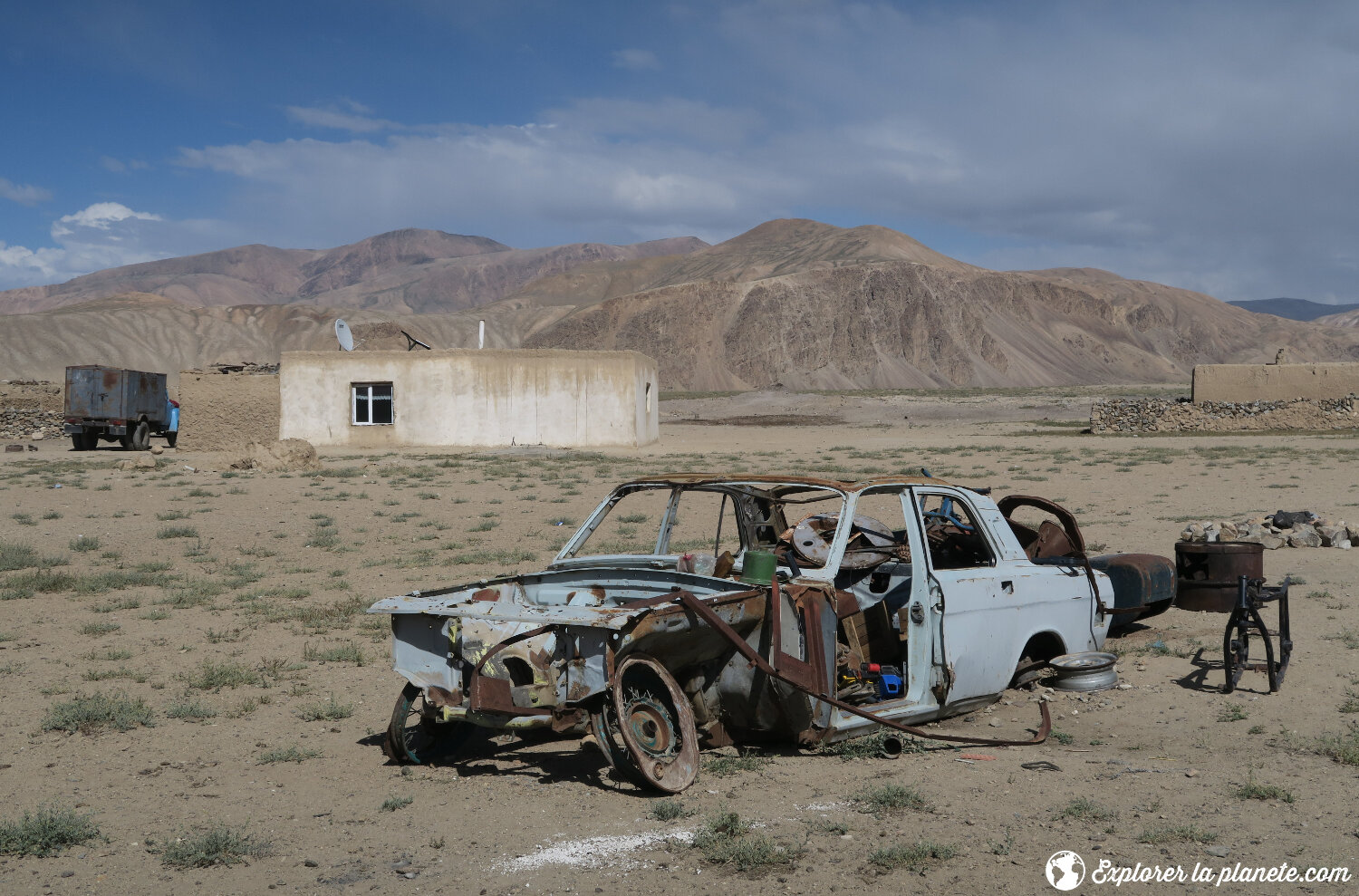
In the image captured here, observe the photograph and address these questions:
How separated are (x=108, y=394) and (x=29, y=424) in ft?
37.9

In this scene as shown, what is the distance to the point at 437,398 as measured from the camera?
3012 centimetres

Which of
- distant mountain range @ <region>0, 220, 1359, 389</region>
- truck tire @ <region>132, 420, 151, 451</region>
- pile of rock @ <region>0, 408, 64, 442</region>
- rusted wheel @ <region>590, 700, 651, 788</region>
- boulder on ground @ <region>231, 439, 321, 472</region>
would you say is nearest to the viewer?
rusted wheel @ <region>590, 700, 651, 788</region>

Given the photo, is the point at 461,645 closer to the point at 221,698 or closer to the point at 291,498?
the point at 221,698

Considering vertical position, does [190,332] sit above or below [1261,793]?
above

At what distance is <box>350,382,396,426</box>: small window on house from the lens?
30.4 m

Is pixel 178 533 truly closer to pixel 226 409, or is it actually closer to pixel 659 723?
pixel 659 723

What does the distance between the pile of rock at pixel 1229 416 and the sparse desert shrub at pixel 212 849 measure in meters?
38.9

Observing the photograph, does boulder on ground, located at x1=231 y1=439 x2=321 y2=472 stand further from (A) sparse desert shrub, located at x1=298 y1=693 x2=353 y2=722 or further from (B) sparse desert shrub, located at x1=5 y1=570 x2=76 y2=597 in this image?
(A) sparse desert shrub, located at x1=298 y1=693 x2=353 y2=722

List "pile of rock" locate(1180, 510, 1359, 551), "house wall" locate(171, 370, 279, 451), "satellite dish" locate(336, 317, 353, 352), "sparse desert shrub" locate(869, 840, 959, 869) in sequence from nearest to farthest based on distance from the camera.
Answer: "sparse desert shrub" locate(869, 840, 959, 869)
"pile of rock" locate(1180, 510, 1359, 551)
"house wall" locate(171, 370, 279, 451)
"satellite dish" locate(336, 317, 353, 352)

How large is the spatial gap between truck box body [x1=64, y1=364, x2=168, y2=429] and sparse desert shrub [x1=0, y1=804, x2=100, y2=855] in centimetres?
2852

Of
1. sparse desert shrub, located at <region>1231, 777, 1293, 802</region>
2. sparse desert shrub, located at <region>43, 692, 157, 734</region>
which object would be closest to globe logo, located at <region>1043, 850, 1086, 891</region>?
sparse desert shrub, located at <region>1231, 777, 1293, 802</region>

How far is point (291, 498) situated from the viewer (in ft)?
58.9

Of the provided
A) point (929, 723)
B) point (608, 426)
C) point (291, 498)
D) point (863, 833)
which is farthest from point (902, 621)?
point (608, 426)

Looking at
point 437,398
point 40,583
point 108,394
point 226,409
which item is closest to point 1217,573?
point 40,583
